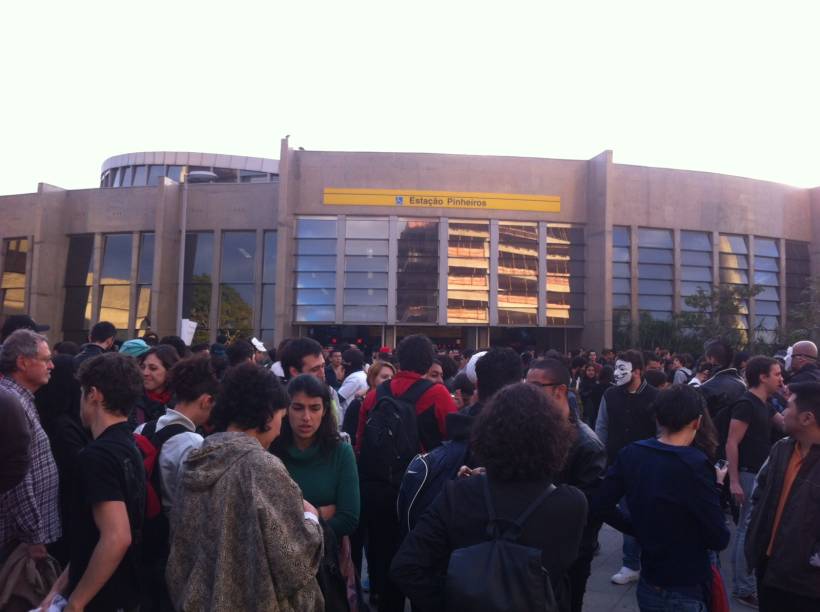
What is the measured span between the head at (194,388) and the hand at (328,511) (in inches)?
33.0

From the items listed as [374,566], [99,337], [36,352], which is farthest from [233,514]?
[99,337]

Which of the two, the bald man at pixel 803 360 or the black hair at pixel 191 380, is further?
the bald man at pixel 803 360

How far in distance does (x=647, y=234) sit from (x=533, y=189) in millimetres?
6017

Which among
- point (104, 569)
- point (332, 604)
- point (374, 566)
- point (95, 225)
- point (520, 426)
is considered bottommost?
point (374, 566)

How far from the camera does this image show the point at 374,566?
221 inches

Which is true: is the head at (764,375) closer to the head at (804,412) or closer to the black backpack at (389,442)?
the head at (804,412)

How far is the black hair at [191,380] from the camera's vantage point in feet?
13.2

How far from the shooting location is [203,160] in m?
54.2

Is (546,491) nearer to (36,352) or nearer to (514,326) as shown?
(36,352)

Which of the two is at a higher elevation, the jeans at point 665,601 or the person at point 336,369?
the person at point 336,369

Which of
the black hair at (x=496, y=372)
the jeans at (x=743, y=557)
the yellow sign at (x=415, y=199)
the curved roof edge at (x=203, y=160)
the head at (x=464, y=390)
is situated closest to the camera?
the black hair at (x=496, y=372)

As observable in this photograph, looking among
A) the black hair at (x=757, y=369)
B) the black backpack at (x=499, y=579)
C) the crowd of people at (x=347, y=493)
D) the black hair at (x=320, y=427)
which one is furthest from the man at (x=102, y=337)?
the black hair at (x=757, y=369)

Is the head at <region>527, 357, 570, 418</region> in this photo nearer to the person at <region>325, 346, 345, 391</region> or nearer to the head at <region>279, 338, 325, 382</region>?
the head at <region>279, 338, 325, 382</region>

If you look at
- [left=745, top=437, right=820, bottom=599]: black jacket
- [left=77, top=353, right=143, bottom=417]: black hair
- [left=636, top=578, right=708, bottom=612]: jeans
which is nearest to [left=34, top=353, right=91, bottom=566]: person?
[left=77, top=353, right=143, bottom=417]: black hair
